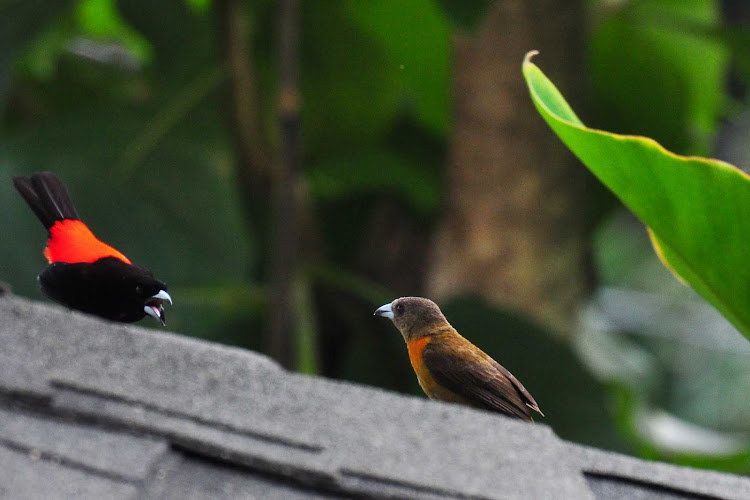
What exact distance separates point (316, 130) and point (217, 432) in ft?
6.79

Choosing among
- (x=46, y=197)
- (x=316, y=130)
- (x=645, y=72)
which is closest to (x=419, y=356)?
(x=46, y=197)

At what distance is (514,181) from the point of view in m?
2.02

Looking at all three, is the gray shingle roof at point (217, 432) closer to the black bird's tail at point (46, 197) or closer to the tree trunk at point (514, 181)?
the black bird's tail at point (46, 197)

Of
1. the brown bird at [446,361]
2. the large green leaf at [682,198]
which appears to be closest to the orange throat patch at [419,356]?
the brown bird at [446,361]

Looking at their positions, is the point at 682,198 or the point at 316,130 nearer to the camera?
the point at 682,198

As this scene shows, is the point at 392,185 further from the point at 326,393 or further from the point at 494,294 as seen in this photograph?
the point at 326,393

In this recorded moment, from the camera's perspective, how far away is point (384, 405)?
65 cm

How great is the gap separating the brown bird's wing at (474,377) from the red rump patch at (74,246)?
0.19m

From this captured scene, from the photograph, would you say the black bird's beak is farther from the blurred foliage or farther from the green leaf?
the green leaf

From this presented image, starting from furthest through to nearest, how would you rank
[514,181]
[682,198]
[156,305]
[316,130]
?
[316,130] → [514,181] → [682,198] → [156,305]

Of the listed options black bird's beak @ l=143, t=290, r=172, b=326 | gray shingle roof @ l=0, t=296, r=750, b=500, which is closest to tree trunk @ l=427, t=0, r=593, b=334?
gray shingle roof @ l=0, t=296, r=750, b=500

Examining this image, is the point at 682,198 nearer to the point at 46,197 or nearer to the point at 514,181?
the point at 46,197

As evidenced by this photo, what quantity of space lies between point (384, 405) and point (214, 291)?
1281 mm

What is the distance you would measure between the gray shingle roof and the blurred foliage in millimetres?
926
